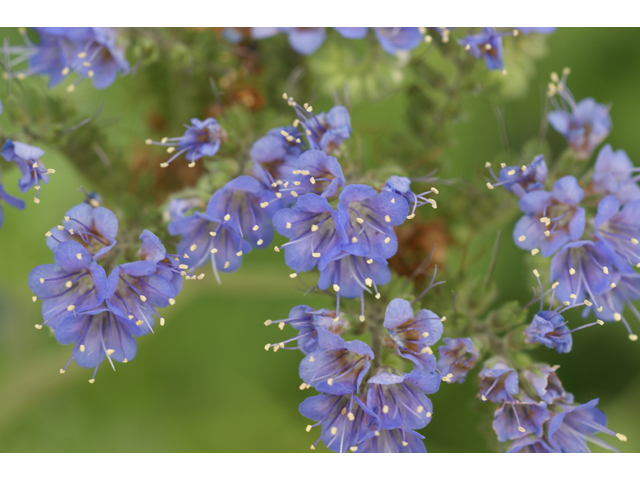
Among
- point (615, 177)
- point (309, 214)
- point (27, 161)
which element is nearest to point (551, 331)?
point (615, 177)

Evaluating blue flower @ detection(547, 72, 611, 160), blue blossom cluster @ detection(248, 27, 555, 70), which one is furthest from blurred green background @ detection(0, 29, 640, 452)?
blue blossom cluster @ detection(248, 27, 555, 70)

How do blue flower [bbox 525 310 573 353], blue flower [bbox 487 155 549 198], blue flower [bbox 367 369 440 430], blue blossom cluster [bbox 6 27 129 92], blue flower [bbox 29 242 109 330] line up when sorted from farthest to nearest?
1. blue blossom cluster [bbox 6 27 129 92]
2. blue flower [bbox 487 155 549 198]
3. blue flower [bbox 525 310 573 353]
4. blue flower [bbox 29 242 109 330]
5. blue flower [bbox 367 369 440 430]

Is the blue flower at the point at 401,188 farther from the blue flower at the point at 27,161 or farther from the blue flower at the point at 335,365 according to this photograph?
the blue flower at the point at 27,161

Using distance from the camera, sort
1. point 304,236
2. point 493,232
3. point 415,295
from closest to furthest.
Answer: point 304,236, point 415,295, point 493,232

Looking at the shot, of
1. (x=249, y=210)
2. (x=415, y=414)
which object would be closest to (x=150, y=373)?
(x=249, y=210)

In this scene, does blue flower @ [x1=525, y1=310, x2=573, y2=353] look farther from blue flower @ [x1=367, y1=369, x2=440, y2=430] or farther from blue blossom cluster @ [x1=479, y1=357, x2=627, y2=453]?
blue flower @ [x1=367, y1=369, x2=440, y2=430]

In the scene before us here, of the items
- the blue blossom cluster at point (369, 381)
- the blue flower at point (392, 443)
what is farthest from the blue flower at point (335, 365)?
the blue flower at point (392, 443)

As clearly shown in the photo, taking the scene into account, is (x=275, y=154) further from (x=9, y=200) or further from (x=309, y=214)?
(x=9, y=200)

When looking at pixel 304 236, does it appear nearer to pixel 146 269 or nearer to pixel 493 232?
pixel 146 269
